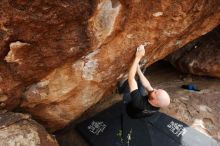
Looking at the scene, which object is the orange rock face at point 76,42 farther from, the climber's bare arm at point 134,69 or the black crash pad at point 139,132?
the black crash pad at point 139,132

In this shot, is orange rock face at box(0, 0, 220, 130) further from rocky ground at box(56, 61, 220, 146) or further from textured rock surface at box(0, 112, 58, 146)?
rocky ground at box(56, 61, 220, 146)

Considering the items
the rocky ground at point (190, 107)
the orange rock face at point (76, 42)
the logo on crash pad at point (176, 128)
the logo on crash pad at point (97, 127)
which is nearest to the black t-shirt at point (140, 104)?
the orange rock face at point (76, 42)

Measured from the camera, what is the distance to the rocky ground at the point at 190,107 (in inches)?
271

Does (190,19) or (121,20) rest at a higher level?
(121,20)

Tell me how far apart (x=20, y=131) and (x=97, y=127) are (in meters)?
1.86

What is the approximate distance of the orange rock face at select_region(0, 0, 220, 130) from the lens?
437 cm

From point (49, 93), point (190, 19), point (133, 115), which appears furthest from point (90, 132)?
point (190, 19)

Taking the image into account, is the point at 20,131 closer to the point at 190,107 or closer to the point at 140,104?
the point at 140,104

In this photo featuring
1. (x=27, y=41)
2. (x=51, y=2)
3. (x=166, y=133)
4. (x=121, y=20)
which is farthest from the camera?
(x=166, y=133)

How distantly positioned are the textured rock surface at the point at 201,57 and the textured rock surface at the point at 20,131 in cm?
342

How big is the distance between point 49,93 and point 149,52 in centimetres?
171

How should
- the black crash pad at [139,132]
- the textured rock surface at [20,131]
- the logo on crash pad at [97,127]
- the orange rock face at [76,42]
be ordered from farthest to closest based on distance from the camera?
1. the logo on crash pad at [97,127]
2. the black crash pad at [139,132]
3. the textured rock surface at [20,131]
4. the orange rock face at [76,42]

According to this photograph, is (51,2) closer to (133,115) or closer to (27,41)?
(27,41)

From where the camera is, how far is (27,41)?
14.8 ft
